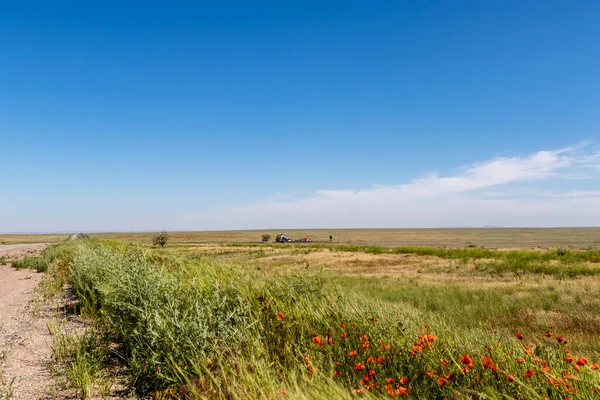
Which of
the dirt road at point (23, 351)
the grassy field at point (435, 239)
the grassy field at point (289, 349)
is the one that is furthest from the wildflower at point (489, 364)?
the grassy field at point (435, 239)

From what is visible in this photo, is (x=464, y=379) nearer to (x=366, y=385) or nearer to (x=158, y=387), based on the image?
(x=366, y=385)

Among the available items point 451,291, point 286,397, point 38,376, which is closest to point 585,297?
point 451,291

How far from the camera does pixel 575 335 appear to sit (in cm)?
846

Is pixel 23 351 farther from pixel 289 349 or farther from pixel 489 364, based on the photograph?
pixel 489 364

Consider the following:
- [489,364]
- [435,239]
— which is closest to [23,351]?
[489,364]

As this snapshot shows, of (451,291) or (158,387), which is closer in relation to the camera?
(158,387)

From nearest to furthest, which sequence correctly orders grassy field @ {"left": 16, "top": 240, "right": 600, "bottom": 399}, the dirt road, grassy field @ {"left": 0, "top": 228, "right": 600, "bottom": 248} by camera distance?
grassy field @ {"left": 16, "top": 240, "right": 600, "bottom": 399}
the dirt road
grassy field @ {"left": 0, "top": 228, "right": 600, "bottom": 248}

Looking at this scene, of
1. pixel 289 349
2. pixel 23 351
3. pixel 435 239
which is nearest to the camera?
pixel 289 349

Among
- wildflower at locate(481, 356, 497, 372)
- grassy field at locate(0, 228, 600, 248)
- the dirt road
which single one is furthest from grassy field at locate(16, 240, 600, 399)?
grassy field at locate(0, 228, 600, 248)

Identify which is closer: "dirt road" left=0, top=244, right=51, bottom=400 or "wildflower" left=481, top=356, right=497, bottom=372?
"wildflower" left=481, top=356, right=497, bottom=372

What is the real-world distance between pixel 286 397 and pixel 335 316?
2.56 metres

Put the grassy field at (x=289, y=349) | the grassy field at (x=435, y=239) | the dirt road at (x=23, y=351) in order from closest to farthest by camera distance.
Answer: the grassy field at (x=289, y=349)
the dirt road at (x=23, y=351)
the grassy field at (x=435, y=239)

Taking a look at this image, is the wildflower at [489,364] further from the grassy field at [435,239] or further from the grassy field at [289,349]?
the grassy field at [435,239]

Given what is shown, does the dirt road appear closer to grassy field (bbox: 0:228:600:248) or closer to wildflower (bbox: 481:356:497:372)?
wildflower (bbox: 481:356:497:372)
